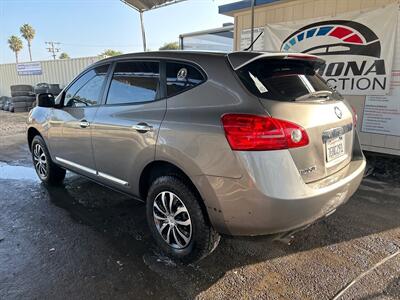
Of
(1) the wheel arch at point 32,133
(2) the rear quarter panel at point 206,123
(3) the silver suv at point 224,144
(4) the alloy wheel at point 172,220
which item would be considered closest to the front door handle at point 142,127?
(3) the silver suv at point 224,144

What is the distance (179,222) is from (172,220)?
0.29 ft

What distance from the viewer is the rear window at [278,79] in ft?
7.53

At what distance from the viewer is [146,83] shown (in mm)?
2930

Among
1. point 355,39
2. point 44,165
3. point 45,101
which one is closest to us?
point 45,101

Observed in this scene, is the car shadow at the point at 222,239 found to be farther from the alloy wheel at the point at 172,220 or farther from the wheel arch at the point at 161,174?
the wheel arch at the point at 161,174

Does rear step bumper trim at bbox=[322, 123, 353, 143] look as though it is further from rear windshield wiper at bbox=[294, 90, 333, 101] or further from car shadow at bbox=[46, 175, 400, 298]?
car shadow at bbox=[46, 175, 400, 298]

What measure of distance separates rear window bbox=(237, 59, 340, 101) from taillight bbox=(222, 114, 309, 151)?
0.21 meters

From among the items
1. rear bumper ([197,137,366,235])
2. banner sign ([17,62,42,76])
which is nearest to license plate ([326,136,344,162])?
rear bumper ([197,137,366,235])

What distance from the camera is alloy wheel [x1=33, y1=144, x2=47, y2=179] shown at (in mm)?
4703

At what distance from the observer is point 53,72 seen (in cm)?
1912

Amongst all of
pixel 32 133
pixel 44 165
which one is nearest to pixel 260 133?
pixel 44 165

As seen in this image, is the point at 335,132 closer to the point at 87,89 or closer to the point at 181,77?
the point at 181,77

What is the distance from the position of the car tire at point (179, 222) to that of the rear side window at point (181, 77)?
2.35ft

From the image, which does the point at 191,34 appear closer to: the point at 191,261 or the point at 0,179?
the point at 0,179
